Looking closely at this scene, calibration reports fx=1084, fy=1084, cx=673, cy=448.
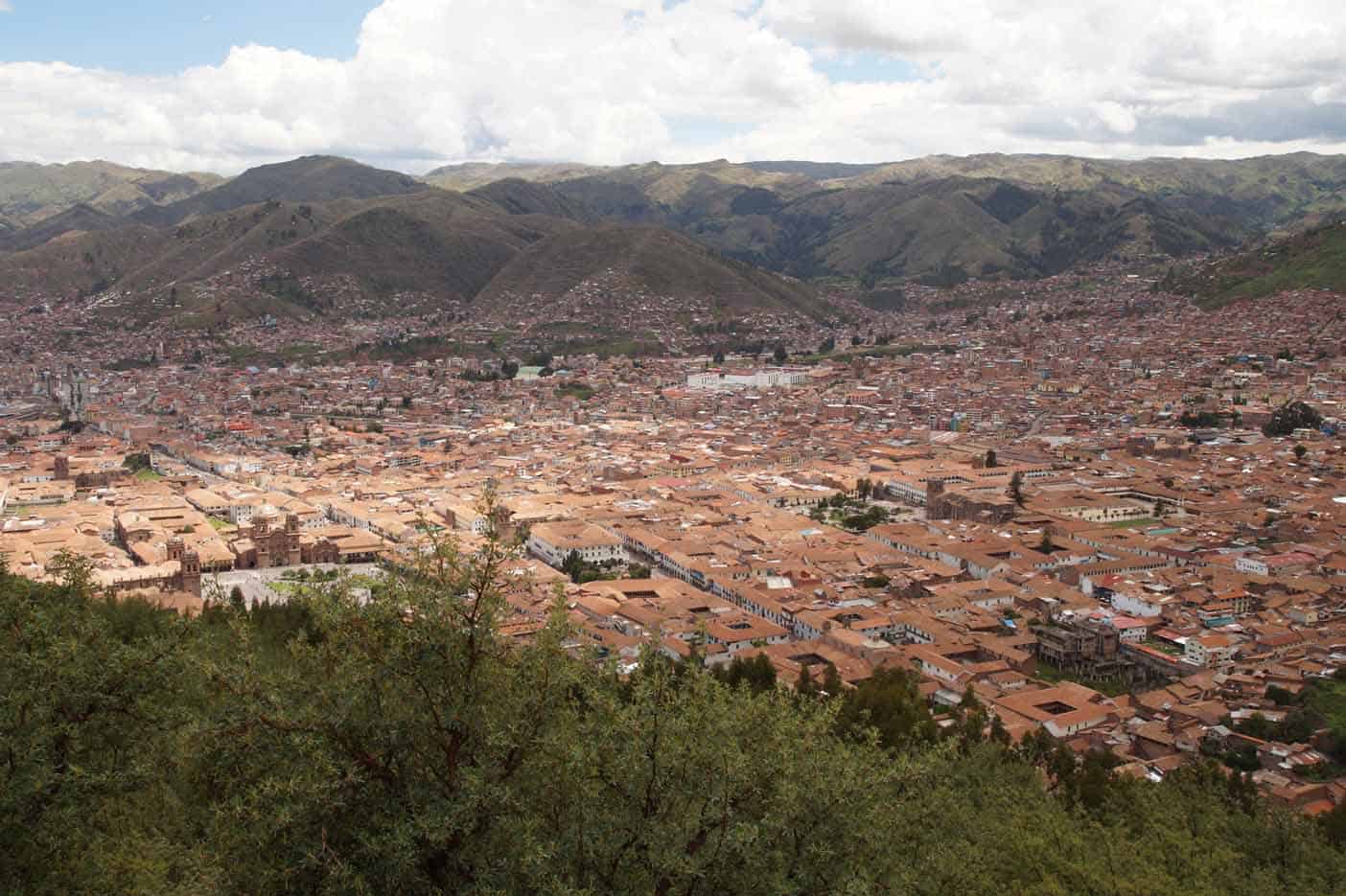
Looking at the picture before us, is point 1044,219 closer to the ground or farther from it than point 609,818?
farther from it

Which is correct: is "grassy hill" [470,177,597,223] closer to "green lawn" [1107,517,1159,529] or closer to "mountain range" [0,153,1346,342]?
"mountain range" [0,153,1346,342]

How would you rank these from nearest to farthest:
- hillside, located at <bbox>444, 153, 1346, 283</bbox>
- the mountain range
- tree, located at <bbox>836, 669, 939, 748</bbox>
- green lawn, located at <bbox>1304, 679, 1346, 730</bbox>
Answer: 1. tree, located at <bbox>836, 669, 939, 748</bbox>
2. green lawn, located at <bbox>1304, 679, 1346, 730</bbox>
3. the mountain range
4. hillside, located at <bbox>444, 153, 1346, 283</bbox>

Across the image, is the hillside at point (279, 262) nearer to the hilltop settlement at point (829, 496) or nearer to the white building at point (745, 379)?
the hilltop settlement at point (829, 496)

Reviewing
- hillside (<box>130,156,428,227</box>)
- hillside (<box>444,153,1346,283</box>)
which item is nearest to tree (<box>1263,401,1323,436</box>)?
hillside (<box>444,153,1346,283</box>)

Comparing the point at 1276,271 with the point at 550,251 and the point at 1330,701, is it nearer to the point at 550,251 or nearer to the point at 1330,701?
the point at 550,251

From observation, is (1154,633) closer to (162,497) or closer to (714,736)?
(714,736)

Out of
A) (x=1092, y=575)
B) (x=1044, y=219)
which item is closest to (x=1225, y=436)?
(x=1092, y=575)

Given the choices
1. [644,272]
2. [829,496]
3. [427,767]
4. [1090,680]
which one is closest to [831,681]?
[1090,680]

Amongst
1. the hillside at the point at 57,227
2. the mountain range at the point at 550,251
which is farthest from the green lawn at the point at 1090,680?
the hillside at the point at 57,227
